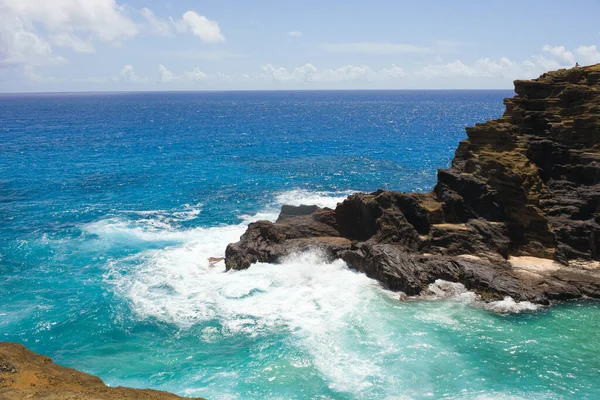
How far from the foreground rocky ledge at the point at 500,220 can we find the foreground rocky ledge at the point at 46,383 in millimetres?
21075

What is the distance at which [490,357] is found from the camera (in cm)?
2650

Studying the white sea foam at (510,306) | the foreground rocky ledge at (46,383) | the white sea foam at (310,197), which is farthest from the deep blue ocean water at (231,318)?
the foreground rocky ledge at (46,383)

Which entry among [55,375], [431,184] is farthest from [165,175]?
[55,375]

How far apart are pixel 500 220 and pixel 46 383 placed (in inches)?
1370

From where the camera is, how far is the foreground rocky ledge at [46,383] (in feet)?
50.2

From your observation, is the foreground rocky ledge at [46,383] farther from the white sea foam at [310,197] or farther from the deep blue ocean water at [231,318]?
the white sea foam at [310,197]

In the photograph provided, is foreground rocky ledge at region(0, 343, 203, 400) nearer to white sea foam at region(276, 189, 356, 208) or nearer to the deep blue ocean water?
the deep blue ocean water

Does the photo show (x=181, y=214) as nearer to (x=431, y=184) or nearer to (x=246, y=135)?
(x=431, y=184)

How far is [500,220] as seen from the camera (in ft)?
129

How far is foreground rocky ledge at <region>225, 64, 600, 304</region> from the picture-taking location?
34594mm

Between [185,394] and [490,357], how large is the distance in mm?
17022

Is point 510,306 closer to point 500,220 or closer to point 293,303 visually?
point 500,220

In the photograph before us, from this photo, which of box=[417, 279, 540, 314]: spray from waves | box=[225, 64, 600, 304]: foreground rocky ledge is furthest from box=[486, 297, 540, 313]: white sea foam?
box=[225, 64, 600, 304]: foreground rocky ledge

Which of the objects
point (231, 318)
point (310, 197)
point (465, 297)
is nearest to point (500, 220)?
point (465, 297)
